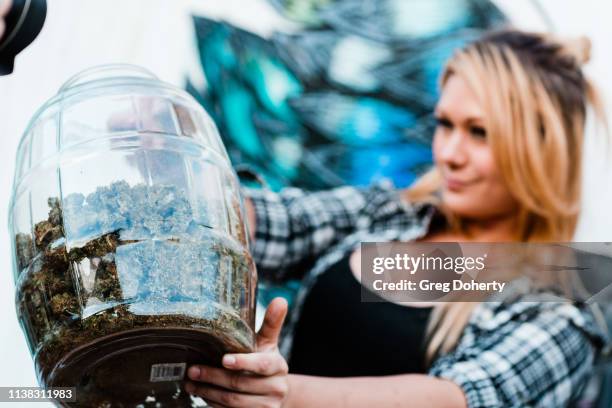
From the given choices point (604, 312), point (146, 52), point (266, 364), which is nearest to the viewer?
point (266, 364)

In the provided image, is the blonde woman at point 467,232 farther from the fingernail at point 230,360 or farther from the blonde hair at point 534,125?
the fingernail at point 230,360

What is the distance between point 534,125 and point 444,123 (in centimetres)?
17

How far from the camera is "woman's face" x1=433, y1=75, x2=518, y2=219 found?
1447mm

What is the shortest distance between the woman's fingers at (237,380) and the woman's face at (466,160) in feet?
2.35

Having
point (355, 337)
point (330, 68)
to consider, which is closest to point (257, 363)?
point (355, 337)

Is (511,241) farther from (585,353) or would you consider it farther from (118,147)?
(118,147)

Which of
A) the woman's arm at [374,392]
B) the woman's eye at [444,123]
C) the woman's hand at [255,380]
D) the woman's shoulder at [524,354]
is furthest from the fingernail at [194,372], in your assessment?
the woman's eye at [444,123]

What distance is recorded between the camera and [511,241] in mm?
1430

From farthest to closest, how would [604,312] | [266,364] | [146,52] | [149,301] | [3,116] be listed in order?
1. [146,52]
2. [604,312]
3. [3,116]
4. [266,364]
5. [149,301]

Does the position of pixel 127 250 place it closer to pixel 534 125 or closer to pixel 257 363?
pixel 257 363

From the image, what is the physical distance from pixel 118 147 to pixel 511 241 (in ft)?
2.75

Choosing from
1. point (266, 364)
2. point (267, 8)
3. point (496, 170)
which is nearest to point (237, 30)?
point (267, 8)

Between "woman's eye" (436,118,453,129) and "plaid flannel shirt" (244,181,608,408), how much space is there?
155 millimetres

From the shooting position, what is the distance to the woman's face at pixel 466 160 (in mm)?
1447
